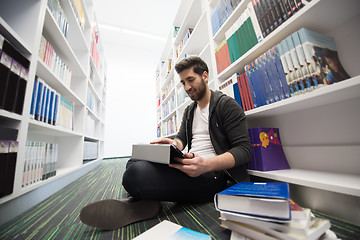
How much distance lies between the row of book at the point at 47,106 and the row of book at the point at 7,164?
282 mm

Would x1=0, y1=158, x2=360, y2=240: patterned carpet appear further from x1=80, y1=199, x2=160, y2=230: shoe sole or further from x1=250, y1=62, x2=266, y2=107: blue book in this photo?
x1=250, y1=62, x2=266, y2=107: blue book

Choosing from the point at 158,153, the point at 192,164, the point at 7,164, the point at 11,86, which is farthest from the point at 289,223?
Result: the point at 11,86

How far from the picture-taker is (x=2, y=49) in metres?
0.62

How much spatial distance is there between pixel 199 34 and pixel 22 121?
173cm

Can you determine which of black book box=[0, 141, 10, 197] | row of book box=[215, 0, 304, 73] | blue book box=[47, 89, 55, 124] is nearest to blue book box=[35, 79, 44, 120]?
blue book box=[47, 89, 55, 124]

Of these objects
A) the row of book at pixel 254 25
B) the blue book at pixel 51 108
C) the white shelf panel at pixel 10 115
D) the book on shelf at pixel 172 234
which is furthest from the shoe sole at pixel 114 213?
the row of book at pixel 254 25

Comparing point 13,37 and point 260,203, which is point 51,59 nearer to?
point 13,37

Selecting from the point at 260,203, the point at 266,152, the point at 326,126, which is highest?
the point at 326,126

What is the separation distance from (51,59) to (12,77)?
64 cm

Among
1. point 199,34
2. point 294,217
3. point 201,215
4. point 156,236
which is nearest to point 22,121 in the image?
point 156,236

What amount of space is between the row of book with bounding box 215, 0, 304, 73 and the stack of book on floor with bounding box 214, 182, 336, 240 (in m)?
0.78

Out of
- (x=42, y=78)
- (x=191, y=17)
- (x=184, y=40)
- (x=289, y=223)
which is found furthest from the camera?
(x=184, y=40)

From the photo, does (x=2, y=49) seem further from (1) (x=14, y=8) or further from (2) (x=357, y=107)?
(2) (x=357, y=107)

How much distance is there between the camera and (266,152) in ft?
2.62
